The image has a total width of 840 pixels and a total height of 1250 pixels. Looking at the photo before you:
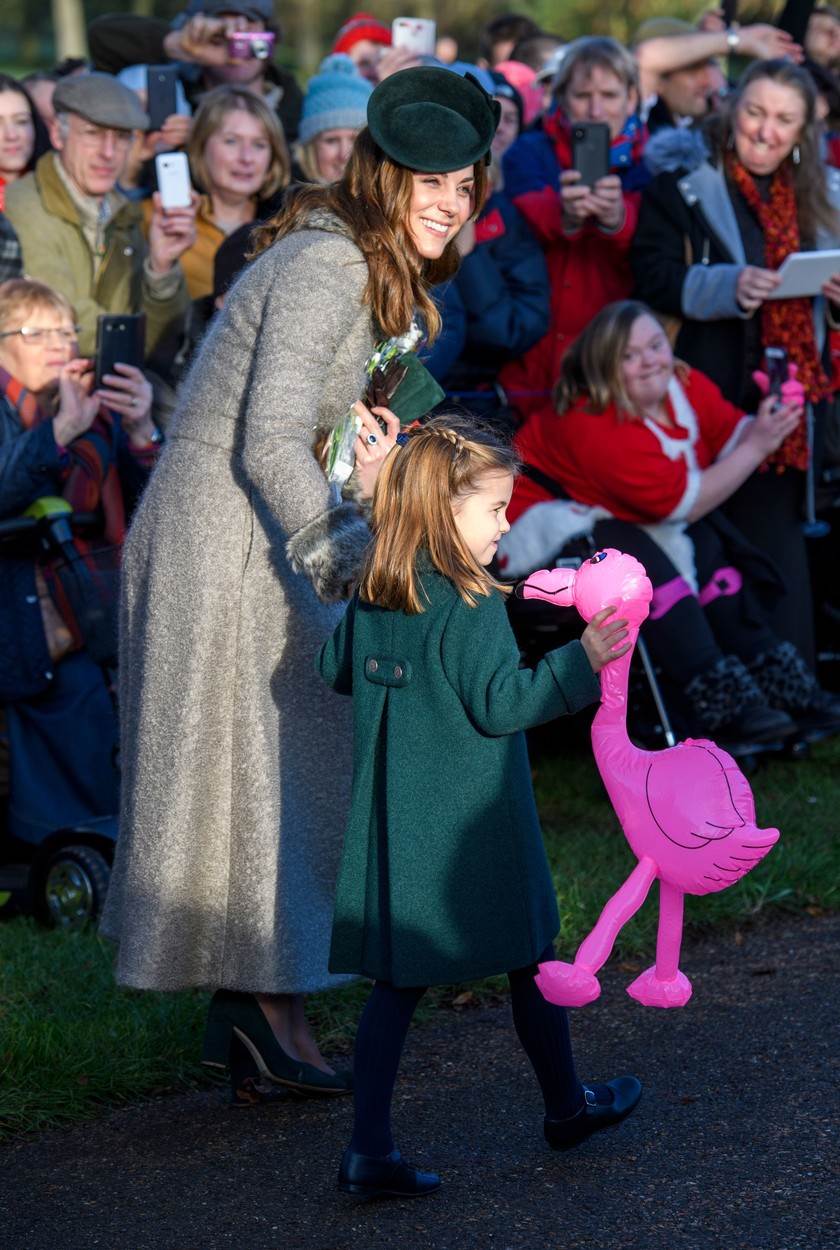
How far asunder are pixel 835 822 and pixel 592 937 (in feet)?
9.19

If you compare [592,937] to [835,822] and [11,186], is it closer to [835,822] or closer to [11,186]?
[835,822]

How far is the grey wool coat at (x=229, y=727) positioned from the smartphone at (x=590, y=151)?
10.8ft

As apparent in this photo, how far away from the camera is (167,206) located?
6.35 m

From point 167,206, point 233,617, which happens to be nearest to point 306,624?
point 233,617

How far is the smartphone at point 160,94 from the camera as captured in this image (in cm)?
718

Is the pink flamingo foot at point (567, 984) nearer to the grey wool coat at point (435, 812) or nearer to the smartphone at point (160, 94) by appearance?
the grey wool coat at point (435, 812)

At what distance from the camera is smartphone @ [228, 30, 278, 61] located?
24.5ft

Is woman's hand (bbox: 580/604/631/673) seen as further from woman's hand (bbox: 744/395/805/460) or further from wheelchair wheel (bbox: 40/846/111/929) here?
woman's hand (bbox: 744/395/805/460)

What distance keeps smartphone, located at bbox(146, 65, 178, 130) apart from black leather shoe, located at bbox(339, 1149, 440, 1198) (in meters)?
4.93

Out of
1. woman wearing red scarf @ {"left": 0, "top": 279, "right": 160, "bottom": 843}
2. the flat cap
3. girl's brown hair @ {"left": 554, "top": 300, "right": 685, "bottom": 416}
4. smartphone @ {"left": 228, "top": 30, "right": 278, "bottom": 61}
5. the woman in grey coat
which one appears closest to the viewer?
the woman in grey coat

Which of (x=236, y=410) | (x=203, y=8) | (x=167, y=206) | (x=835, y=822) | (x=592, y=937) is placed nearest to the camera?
(x=592, y=937)

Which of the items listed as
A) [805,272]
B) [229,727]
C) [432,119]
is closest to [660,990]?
[229,727]

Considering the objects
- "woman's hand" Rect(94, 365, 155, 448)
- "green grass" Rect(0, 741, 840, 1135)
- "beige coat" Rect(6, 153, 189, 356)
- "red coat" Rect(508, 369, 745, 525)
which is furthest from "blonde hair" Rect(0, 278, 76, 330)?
"green grass" Rect(0, 741, 840, 1135)

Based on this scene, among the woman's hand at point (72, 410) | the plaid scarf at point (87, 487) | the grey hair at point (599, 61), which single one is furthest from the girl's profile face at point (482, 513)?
the grey hair at point (599, 61)
